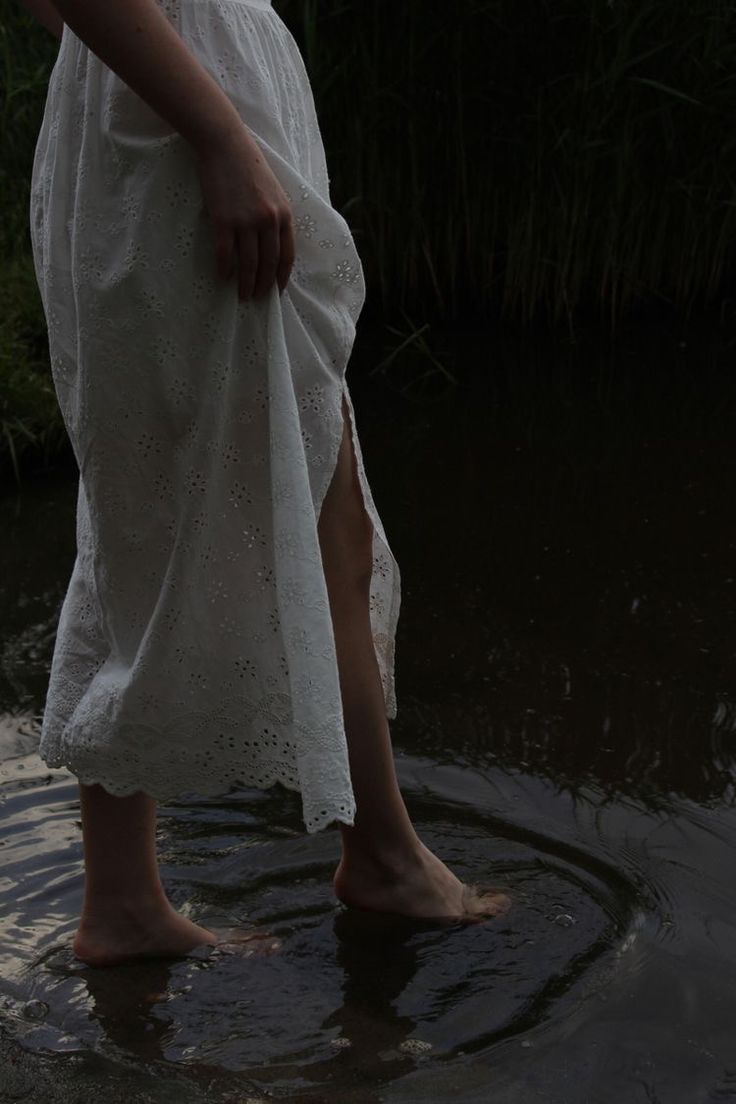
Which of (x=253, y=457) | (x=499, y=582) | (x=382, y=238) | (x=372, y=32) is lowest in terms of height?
(x=499, y=582)

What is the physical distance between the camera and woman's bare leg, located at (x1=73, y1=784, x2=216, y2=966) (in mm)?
1722

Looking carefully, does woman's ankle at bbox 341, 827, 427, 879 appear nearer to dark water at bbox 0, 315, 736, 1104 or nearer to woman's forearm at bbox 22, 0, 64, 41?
dark water at bbox 0, 315, 736, 1104

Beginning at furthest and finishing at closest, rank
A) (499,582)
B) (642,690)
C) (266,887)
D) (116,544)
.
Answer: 1. (499,582)
2. (642,690)
3. (266,887)
4. (116,544)

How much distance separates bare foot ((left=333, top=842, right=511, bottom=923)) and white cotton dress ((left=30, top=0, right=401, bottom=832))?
0.25 m

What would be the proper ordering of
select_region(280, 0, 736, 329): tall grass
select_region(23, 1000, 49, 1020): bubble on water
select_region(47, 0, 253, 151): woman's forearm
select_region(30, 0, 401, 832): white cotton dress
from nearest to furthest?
select_region(47, 0, 253, 151): woman's forearm, select_region(30, 0, 401, 832): white cotton dress, select_region(23, 1000, 49, 1020): bubble on water, select_region(280, 0, 736, 329): tall grass

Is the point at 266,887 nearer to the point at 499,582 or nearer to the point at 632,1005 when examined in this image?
the point at 632,1005

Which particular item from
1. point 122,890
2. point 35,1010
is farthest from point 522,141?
point 35,1010

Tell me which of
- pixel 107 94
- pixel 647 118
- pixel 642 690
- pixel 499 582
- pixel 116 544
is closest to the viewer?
pixel 107 94

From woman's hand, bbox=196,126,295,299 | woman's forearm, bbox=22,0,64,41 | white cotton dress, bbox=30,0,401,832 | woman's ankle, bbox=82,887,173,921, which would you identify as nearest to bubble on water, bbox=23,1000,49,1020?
woman's ankle, bbox=82,887,173,921

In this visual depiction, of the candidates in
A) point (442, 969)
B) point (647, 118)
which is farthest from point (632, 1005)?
point (647, 118)

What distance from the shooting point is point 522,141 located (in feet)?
A: 14.5

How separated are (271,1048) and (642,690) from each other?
39.8 inches

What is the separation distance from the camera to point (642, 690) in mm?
2393

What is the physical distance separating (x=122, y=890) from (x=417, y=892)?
33 centimetres
